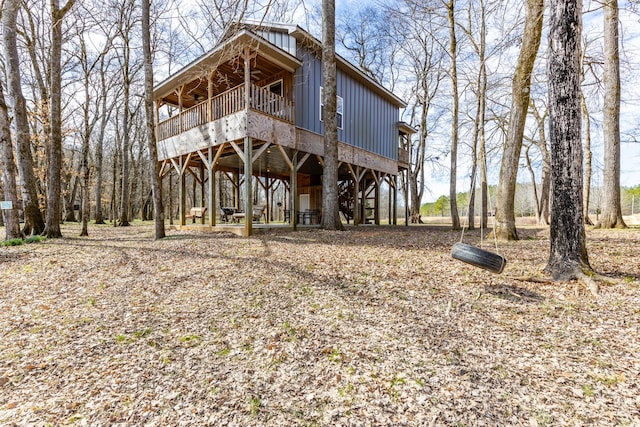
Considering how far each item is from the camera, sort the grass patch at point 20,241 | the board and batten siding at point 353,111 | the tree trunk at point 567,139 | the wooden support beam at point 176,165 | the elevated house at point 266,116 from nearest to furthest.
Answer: the tree trunk at point 567,139, the grass patch at point 20,241, the elevated house at point 266,116, the board and batten siding at point 353,111, the wooden support beam at point 176,165

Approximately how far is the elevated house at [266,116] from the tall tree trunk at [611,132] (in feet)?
26.5

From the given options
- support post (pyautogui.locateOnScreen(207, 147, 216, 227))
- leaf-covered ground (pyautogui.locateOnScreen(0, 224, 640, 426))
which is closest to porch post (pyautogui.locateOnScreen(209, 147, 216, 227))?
support post (pyautogui.locateOnScreen(207, 147, 216, 227))

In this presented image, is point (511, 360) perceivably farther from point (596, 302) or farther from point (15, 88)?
point (15, 88)

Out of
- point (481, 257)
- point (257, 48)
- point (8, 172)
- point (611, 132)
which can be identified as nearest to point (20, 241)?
point (8, 172)

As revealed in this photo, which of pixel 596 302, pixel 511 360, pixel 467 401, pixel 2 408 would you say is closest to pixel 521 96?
pixel 596 302

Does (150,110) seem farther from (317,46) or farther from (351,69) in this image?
(351,69)

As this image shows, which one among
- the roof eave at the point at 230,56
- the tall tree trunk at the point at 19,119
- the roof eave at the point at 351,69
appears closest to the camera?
the tall tree trunk at the point at 19,119

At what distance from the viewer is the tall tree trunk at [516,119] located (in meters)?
6.26

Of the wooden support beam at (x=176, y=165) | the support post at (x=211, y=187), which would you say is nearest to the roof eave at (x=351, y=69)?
the support post at (x=211, y=187)

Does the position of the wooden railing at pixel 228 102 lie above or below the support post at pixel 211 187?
above

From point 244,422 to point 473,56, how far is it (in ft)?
42.3

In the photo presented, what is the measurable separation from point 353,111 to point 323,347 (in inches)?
483

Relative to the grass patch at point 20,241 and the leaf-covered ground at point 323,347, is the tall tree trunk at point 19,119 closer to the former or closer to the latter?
the grass patch at point 20,241

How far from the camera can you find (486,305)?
327cm
